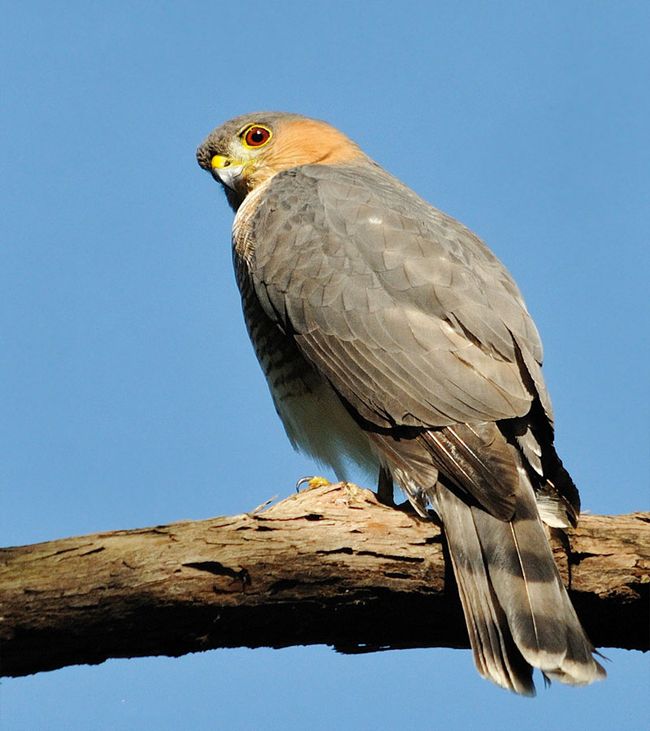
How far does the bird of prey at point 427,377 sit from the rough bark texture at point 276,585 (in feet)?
0.61

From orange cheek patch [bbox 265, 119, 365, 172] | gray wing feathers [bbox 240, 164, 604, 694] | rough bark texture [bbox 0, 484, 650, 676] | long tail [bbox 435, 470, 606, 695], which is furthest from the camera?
orange cheek patch [bbox 265, 119, 365, 172]

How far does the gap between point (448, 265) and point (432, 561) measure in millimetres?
1450

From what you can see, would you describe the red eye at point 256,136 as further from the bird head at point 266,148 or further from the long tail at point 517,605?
the long tail at point 517,605

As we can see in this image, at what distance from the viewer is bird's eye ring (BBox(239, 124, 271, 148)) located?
6359 millimetres

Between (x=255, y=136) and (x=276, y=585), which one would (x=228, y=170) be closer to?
(x=255, y=136)

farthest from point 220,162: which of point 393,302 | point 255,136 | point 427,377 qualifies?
point 427,377

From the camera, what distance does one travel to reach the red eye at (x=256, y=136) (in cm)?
636

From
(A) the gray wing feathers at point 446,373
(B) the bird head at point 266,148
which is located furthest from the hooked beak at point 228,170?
(A) the gray wing feathers at point 446,373

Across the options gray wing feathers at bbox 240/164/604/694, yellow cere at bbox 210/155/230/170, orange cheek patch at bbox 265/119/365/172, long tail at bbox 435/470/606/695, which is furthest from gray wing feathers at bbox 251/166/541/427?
yellow cere at bbox 210/155/230/170

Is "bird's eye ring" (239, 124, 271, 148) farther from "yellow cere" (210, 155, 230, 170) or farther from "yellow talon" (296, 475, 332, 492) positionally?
"yellow talon" (296, 475, 332, 492)

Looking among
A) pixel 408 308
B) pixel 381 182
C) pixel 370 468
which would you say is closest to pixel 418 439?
pixel 408 308

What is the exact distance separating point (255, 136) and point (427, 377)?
277 centimetres

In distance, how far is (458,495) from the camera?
3.83 metres

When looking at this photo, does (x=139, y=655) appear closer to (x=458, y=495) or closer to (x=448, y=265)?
(x=458, y=495)
